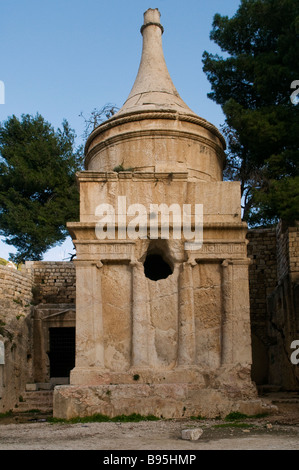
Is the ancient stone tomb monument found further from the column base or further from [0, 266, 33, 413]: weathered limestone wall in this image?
[0, 266, 33, 413]: weathered limestone wall

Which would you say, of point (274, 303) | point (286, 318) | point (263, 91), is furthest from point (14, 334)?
point (263, 91)

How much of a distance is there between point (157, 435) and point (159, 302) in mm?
2918

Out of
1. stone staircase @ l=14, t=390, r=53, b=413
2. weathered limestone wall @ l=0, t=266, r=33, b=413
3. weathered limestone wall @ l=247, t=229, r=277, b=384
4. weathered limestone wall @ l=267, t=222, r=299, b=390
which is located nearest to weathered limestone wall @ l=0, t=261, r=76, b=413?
weathered limestone wall @ l=0, t=266, r=33, b=413

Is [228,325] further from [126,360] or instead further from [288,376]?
[288,376]

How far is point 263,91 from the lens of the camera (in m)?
15.0

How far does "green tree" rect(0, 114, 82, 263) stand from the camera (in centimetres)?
2255

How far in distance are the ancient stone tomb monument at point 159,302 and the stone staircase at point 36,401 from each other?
3593mm

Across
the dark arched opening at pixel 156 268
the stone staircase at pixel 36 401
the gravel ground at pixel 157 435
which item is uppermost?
the dark arched opening at pixel 156 268

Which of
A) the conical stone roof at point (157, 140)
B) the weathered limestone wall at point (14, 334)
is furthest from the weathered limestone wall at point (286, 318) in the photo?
the weathered limestone wall at point (14, 334)

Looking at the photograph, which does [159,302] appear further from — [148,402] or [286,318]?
[286,318]

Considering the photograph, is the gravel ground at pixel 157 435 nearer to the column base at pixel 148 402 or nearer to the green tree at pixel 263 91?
the column base at pixel 148 402

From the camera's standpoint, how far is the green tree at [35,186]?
22.5 m

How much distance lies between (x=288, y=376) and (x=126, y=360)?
16.3 feet

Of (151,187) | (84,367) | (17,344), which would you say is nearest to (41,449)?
(84,367)
